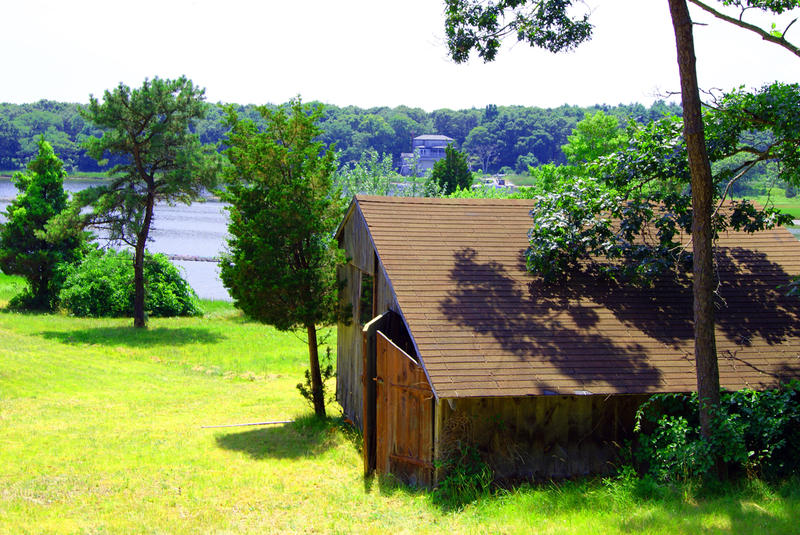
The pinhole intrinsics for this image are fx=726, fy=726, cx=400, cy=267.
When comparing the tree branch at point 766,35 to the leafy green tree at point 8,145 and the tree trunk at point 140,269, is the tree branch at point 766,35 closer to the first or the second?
the tree trunk at point 140,269

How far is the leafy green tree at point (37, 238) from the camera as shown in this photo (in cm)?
3578

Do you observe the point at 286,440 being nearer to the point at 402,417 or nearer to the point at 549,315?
the point at 402,417

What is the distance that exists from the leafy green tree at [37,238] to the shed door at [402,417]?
27.7 meters

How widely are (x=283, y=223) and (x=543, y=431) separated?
24.4 ft

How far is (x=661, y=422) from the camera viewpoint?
32.4 feet

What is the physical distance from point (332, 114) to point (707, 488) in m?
124

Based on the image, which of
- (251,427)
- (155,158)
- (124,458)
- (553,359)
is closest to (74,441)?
(124,458)

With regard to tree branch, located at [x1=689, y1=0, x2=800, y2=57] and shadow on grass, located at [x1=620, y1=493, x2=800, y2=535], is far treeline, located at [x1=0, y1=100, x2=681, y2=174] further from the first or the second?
shadow on grass, located at [x1=620, y1=493, x2=800, y2=535]

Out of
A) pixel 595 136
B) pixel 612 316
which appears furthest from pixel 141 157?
pixel 612 316

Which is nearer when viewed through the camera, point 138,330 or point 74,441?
point 74,441

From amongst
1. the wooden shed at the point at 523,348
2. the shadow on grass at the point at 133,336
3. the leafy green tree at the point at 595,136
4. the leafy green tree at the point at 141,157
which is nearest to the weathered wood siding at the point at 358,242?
the wooden shed at the point at 523,348

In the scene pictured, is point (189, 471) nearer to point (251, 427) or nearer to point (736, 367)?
point (251, 427)

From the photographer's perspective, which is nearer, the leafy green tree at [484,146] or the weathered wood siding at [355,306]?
the weathered wood siding at [355,306]

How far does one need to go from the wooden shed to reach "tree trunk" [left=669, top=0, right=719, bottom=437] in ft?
1.99
